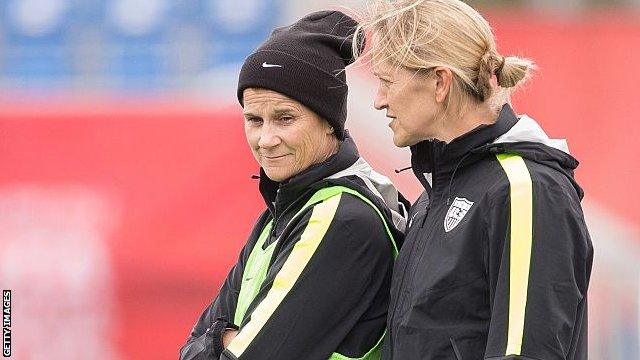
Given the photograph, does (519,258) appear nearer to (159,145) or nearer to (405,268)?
(405,268)

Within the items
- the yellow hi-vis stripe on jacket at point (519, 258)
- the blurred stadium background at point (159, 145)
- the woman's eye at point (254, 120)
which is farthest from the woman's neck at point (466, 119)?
the blurred stadium background at point (159, 145)

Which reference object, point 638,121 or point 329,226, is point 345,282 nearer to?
point 329,226

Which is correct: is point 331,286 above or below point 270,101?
below

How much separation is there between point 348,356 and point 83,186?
3393 millimetres

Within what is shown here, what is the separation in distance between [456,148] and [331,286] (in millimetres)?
343

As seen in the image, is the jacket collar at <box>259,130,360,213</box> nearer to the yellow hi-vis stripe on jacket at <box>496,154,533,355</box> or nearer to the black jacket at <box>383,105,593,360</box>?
→ the black jacket at <box>383,105,593,360</box>

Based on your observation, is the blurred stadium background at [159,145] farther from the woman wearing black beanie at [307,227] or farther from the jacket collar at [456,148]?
the jacket collar at [456,148]

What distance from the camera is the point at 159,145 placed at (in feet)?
17.4

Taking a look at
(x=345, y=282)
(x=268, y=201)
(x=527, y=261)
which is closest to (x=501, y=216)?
(x=527, y=261)

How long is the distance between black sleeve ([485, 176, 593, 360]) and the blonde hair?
25 centimetres

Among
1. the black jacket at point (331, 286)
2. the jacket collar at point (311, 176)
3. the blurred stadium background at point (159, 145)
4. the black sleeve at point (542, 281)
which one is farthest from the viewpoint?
the blurred stadium background at point (159, 145)

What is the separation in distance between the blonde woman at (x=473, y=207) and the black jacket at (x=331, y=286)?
0.09m

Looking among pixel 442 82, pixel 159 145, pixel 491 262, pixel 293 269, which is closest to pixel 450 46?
pixel 442 82

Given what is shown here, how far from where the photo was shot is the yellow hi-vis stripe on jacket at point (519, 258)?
1.69m
